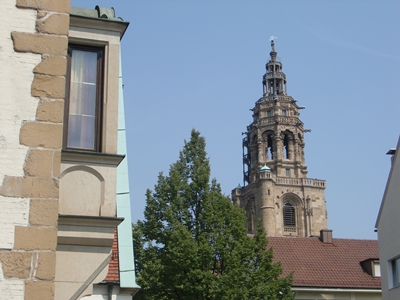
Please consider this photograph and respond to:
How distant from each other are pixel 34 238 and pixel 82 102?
2691mm

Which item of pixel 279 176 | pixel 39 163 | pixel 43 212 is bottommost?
pixel 43 212

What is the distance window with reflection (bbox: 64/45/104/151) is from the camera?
8.26 metres

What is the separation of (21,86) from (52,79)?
0.93 ft

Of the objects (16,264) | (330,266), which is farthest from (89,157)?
(330,266)

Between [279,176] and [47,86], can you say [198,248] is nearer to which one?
[47,86]

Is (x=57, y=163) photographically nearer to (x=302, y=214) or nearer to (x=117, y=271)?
(x=117, y=271)

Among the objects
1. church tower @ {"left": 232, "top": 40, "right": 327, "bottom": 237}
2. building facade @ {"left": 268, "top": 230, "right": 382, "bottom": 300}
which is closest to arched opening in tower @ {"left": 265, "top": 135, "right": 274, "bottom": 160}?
church tower @ {"left": 232, "top": 40, "right": 327, "bottom": 237}

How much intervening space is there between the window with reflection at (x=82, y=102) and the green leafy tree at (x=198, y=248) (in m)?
19.0

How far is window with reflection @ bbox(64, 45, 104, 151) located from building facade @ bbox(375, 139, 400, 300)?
18683mm

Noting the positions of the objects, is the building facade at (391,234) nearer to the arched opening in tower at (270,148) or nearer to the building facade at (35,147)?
the building facade at (35,147)

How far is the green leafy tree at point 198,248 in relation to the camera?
27344 millimetres

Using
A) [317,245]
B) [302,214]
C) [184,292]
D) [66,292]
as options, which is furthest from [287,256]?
[302,214]

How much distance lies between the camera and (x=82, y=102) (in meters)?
8.42

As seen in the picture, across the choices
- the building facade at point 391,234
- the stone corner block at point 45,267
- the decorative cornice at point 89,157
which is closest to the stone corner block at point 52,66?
the stone corner block at point 45,267
